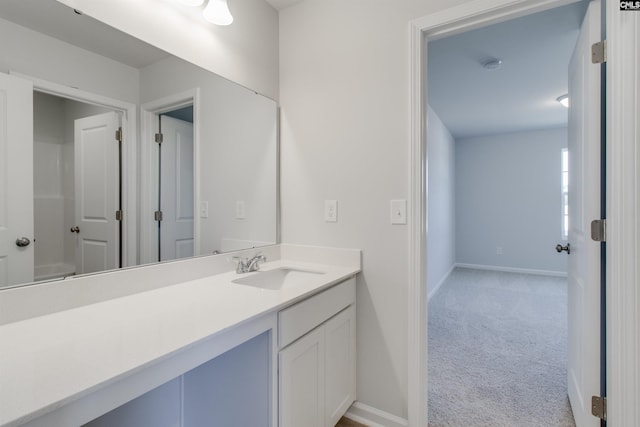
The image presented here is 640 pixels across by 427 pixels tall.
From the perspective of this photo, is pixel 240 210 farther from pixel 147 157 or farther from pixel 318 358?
pixel 318 358

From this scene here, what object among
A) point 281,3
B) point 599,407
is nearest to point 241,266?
point 281,3

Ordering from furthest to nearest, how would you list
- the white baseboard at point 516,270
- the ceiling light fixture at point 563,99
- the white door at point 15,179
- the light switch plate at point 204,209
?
the white baseboard at point 516,270
the ceiling light fixture at point 563,99
the light switch plate at point 204,209
the white door at point 15,179

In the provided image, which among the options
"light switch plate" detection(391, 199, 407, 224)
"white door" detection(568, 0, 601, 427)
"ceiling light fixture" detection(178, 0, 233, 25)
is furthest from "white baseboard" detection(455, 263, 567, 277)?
"ceiling light fixture" detection(178, 0, 233, 25)

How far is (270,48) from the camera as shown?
1930 mm

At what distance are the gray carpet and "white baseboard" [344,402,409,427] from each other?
0.23 metres

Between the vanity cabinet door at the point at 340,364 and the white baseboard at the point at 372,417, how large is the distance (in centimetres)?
7

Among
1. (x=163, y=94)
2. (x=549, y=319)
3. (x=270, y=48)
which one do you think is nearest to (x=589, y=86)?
(x=270, y=48)

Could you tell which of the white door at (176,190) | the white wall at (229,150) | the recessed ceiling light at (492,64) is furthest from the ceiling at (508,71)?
→ the white door at (176,190)

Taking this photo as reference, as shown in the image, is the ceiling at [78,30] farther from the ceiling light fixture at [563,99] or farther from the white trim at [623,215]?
the ceiling light fixture at [563,99]

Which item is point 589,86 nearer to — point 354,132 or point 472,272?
point 354,132

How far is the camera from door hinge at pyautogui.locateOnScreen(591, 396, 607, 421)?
1.31 metres

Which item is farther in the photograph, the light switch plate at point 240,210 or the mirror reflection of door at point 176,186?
the light switch plate at point 240,210

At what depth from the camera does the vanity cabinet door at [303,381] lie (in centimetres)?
115

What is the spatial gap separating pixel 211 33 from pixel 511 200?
18.3 feet
